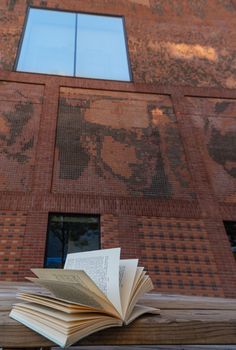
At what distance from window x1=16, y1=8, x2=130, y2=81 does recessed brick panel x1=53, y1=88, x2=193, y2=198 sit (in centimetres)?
134

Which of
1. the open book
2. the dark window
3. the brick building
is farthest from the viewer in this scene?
the dark window

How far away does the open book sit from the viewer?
44.6 inches

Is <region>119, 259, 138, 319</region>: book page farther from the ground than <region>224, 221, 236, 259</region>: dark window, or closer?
farther from the ground

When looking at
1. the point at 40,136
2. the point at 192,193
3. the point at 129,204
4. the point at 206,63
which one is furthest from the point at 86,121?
the point at 206,63

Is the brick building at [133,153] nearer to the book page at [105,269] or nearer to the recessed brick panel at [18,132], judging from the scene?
the recessed brick panel at [18,132]

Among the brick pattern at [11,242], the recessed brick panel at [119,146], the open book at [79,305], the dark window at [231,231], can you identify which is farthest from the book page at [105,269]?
the dark window at [231,231]

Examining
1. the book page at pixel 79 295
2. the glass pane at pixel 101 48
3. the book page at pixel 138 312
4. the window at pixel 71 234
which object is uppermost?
the book page at pixel 79 295

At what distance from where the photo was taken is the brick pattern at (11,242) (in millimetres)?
5993

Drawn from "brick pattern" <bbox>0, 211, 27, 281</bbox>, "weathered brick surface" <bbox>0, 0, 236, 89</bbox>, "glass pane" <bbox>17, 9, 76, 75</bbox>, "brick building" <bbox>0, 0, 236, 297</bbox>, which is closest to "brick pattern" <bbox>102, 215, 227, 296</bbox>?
"brick building" <bbox>0, 0, 236, 297</bbox>

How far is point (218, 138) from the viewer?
360 inches

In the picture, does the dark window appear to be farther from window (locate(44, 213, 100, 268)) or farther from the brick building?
window (locate(44, 213, 100, 268))

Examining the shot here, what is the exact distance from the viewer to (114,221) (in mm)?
6996

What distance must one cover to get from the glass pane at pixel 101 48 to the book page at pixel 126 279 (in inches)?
370

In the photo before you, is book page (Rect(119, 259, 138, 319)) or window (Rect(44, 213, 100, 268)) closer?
book page (Rect(119, 259, 138, 319))
